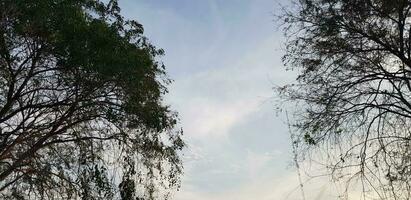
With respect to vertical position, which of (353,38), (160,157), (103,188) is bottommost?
(103,188)

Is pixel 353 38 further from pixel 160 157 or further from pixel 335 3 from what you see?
pixel 160 157

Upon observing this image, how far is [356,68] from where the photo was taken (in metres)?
12.2

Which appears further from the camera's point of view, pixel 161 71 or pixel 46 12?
pixel 161 71

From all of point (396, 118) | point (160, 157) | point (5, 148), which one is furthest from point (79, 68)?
point (396, 118)

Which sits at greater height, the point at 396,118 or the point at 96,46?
the point at 96,46

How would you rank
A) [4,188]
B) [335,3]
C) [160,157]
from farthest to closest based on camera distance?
[160,157], [4,188], [335,3]

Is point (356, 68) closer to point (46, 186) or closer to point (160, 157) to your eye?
point (160, 157)

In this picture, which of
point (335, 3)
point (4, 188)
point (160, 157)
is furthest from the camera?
point (160, 157)

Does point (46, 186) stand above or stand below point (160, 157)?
below

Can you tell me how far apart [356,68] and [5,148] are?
28.1 feet

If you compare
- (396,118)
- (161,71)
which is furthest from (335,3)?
(161,71)

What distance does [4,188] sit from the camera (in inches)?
516

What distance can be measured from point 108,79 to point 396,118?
6.65 metres

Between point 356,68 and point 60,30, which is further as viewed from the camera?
point 356,68
